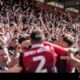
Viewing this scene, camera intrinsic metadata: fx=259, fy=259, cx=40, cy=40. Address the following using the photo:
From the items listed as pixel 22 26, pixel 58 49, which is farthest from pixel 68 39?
pixel 22 26

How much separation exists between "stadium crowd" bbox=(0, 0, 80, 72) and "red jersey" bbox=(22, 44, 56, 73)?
3.5 inches

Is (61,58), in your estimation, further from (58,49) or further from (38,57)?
(38,57)

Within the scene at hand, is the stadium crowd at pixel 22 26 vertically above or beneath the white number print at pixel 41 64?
above

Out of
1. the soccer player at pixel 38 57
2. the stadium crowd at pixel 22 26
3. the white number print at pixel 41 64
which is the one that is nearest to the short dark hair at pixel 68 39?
the stadium crowd at pixel 22 26

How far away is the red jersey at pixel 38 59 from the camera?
9.62ft

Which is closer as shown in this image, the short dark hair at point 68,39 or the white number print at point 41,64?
the white number print at point 41,64

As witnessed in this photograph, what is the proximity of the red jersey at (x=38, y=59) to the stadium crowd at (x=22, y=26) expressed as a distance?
3.5 inches

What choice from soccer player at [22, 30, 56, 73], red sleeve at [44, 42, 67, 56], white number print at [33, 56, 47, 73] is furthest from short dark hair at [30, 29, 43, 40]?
white number print at [33, 56, 47, 73]

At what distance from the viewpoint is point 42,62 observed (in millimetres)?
2945

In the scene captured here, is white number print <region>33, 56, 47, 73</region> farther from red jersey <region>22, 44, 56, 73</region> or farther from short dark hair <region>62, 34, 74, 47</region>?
short dark hair <region>62, 34, 74, 47</region>

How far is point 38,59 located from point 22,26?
16.5 inches

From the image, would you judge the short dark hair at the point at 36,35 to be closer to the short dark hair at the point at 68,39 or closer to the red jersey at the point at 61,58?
the red jersey at the point at 61,58
